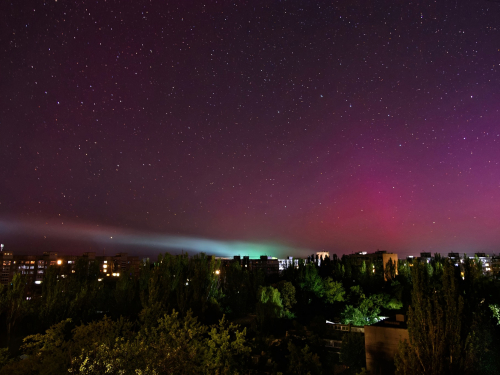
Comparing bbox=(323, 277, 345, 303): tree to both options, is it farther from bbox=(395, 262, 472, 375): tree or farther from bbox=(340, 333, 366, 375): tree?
bbox=(395, 262, 472, 375): tree

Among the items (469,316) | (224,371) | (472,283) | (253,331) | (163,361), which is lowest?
(253,331)

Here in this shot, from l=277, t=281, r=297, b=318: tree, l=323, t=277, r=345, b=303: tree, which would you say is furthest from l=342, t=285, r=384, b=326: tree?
l=277, t=281, r=297, b=318: tree

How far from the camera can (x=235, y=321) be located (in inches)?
1312

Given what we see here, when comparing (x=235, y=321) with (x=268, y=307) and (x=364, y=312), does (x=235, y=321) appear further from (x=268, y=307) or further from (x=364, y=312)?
(x=364, y=312)

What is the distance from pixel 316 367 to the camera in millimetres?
17438

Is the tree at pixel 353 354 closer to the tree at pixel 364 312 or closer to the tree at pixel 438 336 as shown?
the tree at pixel 438 336

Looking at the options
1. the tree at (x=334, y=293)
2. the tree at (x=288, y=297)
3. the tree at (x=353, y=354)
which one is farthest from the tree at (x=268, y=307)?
the tree at (x=353, y=354)

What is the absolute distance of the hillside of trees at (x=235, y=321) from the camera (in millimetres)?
12930

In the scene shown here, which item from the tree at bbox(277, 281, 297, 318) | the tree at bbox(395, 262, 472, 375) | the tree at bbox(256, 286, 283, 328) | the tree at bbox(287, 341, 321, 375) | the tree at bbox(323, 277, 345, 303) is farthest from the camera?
the tree at bbox(323, 277, 345, 303)

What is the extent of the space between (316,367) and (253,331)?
12.1 m

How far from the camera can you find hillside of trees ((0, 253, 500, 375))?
42.4 feet

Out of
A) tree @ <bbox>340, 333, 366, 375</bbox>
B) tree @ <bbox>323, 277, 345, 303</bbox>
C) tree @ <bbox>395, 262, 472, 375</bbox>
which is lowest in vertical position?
tree @ <bbox>340, 333, 366, 375</bbox>

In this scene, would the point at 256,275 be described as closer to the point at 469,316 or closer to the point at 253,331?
the point at 253,331

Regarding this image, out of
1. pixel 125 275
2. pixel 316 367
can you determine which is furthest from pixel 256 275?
pixel 316 367
